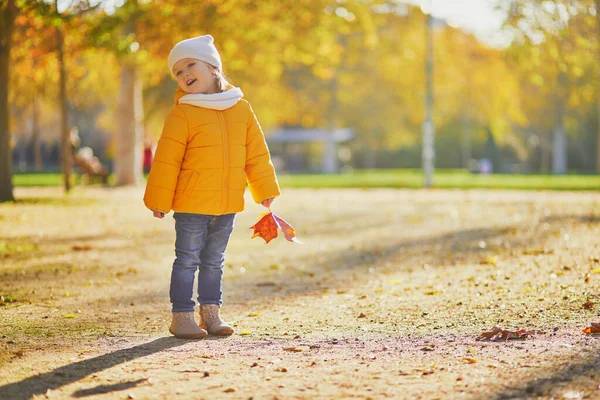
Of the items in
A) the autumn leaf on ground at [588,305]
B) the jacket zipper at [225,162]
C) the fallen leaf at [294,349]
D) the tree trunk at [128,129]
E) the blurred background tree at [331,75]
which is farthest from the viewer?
the tree trunk at [128,129]

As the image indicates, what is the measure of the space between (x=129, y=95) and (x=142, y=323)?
1965cm

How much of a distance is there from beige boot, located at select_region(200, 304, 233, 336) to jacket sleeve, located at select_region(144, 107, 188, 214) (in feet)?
2.53

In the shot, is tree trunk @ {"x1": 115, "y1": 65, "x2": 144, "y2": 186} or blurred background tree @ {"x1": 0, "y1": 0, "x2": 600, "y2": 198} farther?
tree trunk @ {"x1": 115, "y1": 65, "x2": 144, "y2": 186}

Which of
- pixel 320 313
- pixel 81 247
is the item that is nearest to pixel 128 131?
pixel 81 247

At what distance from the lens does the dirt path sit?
14.5 ft

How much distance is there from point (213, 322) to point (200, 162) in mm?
A: 1026

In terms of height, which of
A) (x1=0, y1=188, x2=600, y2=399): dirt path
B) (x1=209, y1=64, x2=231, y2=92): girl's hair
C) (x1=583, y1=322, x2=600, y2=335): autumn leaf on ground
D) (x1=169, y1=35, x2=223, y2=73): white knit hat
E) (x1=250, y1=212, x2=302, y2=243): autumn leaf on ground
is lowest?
(x1=0, y1=188, x2=600, y2=399): dirt path

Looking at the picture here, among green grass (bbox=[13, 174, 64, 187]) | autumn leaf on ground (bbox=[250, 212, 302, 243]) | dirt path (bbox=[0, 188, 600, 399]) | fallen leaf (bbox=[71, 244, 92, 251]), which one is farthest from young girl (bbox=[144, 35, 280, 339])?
green grass (bbox=[13, 174, 64, 187])

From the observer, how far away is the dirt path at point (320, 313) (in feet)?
14.5

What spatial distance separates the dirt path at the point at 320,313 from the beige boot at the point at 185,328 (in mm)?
68

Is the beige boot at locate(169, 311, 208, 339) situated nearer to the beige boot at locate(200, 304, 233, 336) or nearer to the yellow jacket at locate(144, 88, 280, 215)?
the beige boot at locate(200, 304, 233, 336)

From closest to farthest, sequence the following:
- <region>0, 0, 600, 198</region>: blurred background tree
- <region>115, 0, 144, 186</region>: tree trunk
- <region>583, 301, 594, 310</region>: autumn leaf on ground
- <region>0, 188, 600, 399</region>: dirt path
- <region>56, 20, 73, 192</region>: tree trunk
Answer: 1. <region>0, 188, 600, 399</region>: dirt path
2. <region>583, 301, 594, 310</region>: autumn leaf on ground
3. <region>0, 0, 600, 198</region>: blurred background tree
4. <region>56, 20, 73, 192</region>: tree trunk
5. <region>115, 0, 144, 186</region>: tree trunk

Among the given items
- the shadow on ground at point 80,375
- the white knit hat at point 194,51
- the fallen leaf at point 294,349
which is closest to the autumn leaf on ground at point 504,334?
the fallen leaf at point 294,349

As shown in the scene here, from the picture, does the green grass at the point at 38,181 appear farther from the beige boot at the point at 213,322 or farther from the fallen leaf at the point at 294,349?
the fallen leaf at the point at 294,349
